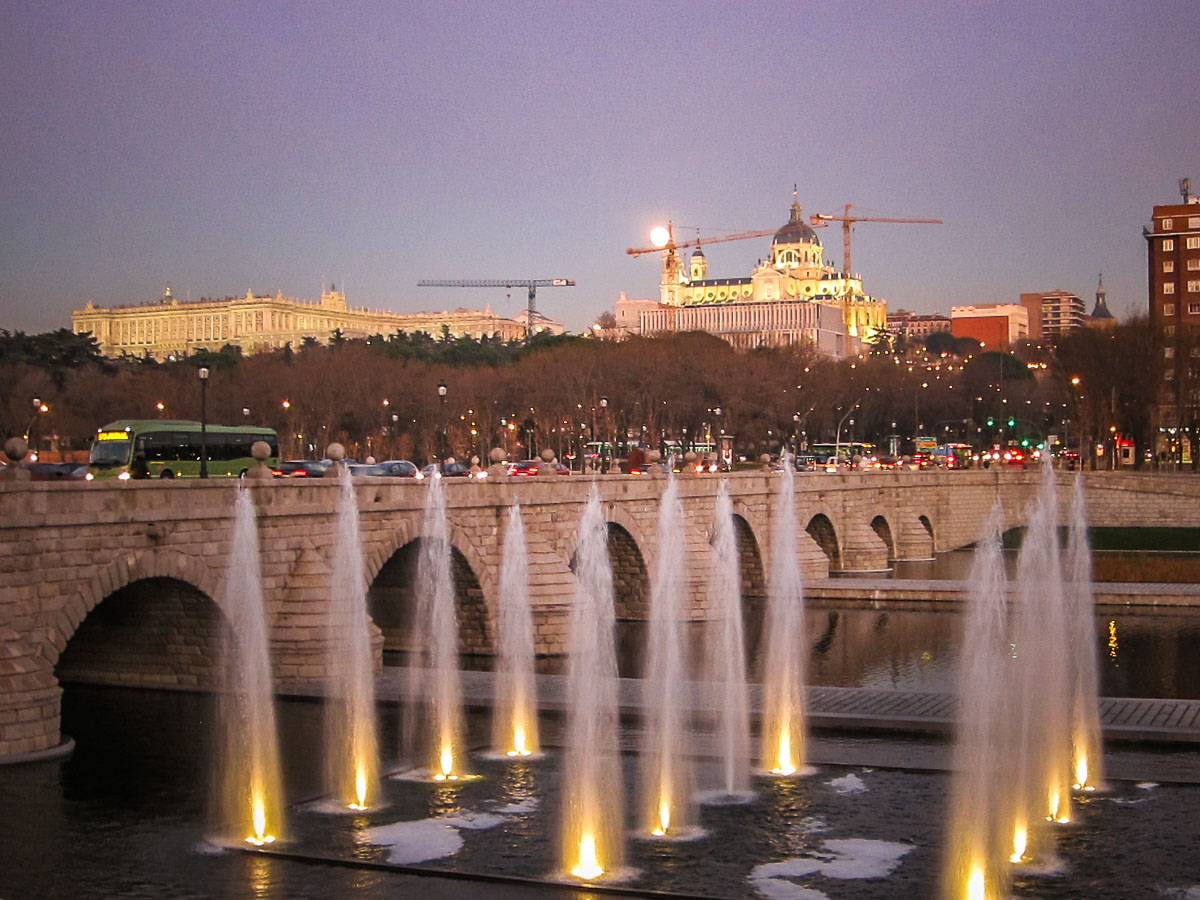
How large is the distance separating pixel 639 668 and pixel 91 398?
55732 millimetres

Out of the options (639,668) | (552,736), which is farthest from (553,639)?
(552,736)

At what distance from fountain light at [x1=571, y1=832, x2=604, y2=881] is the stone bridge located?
28.0 ft

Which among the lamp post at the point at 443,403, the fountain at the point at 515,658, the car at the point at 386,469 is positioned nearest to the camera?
the fountain at the point at 515,658

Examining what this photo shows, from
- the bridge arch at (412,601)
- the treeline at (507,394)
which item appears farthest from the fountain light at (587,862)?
the treeline at (507,394)

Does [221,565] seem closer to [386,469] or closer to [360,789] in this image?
[360,789]

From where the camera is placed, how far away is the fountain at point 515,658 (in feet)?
84.3

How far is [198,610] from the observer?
28.1 meters

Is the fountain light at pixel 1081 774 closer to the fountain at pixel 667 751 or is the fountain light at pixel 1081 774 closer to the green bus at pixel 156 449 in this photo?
the fountain at pixel 667 751

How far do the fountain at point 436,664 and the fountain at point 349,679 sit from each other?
95 cm

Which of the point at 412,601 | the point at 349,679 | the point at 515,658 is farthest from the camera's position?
the point at 412,601

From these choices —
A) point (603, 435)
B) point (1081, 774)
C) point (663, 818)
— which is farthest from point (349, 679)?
point (603, 435)

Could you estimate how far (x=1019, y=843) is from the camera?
18.9 metres

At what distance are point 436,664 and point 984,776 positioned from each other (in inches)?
569

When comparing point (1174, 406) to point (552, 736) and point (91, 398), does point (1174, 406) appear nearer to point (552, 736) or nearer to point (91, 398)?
point (91, 398)
